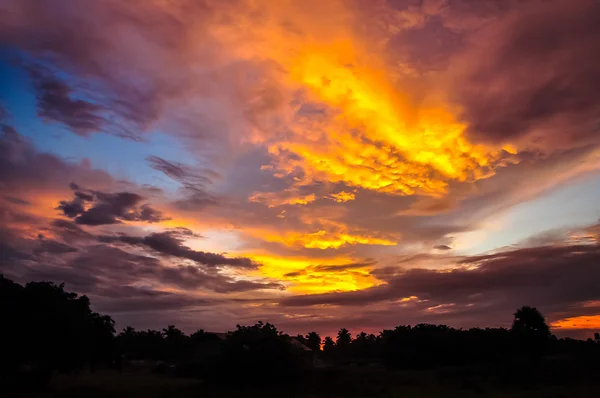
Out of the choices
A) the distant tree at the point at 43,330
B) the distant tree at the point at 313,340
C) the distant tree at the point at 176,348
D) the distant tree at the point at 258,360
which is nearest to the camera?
the distant tree at the point at 43,330

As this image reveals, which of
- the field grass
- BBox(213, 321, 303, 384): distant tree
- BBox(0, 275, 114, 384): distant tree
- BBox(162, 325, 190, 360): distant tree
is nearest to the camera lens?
BBox(0, 275, 114, 384): distant tree

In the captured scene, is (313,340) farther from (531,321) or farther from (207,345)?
(207,345)

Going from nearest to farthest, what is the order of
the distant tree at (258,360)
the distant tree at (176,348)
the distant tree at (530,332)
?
the distant tree at (258,360) → the distant tree at (530,332) → the distant tree at (176,348)

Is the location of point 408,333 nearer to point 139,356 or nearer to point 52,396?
point 52,396

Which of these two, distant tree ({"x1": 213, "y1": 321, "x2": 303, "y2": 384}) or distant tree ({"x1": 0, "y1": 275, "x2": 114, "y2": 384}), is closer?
distant tree ({"x1": 0, "y1": 275, "x2": 114, "y2": 384})

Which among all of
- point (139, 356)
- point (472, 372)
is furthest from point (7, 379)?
point (139, 356)

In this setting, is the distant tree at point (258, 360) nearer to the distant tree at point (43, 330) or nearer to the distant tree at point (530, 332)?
the distant tree at point (43, 330)

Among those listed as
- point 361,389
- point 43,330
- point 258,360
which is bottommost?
point 361,389

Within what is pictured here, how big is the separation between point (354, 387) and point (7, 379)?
90.5 feet

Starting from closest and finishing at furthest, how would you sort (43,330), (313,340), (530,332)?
1. (43,330)
2. (530,332)
3. (313,340)

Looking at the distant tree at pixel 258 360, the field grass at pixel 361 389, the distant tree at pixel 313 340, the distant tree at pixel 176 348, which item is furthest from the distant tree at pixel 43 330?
the distant tree at pixel 313 340

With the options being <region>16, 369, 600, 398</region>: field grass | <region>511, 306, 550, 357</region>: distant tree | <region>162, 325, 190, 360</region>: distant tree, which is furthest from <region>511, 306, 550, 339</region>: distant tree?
<region>162, 325, 190, 360</region>: distant tree

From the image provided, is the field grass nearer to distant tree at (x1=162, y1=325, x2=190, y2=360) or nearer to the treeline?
the treeline

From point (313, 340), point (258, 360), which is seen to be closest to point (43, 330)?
point (258, 360)
